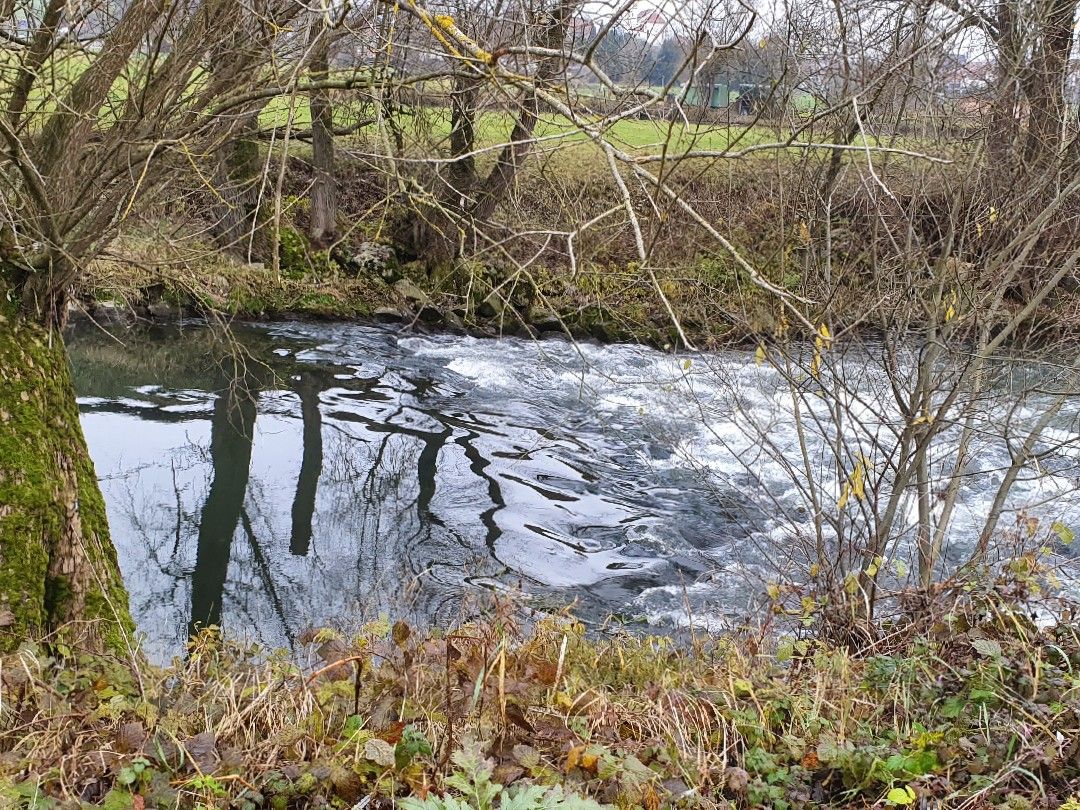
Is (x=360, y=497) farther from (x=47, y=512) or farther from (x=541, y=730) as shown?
(x=541, y=730)

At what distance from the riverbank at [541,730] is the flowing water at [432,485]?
6.01ft

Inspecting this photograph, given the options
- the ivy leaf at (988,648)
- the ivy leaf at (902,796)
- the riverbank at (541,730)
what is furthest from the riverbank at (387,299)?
the ivy leaf at (902,796)

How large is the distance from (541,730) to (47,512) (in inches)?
114

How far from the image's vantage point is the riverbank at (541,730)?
2836 millimetres

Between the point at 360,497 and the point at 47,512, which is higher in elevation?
the point at 47,512

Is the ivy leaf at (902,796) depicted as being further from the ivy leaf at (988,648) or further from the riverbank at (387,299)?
the riverbank at (387,299)

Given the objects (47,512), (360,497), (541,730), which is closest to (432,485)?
(360,497)

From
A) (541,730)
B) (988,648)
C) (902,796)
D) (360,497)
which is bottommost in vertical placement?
(360,497)

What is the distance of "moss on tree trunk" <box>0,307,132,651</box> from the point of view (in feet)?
14.1

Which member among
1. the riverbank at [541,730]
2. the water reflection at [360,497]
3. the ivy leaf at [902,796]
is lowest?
the water reflection at [360,497]

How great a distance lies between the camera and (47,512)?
4.51m

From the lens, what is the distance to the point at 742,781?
3055 mm

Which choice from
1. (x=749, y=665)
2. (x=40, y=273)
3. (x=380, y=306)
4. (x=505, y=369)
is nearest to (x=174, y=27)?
(x=40, y=273)

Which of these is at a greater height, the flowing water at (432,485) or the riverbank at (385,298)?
the riverbank at (385,298)
